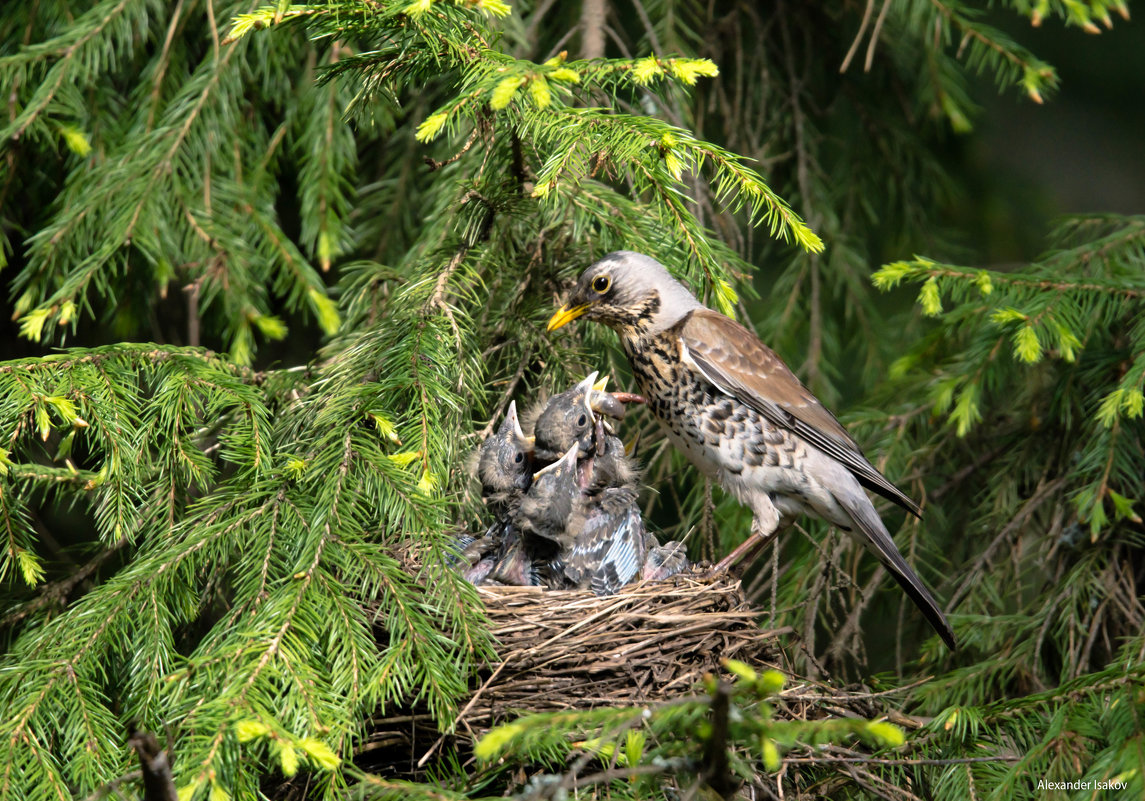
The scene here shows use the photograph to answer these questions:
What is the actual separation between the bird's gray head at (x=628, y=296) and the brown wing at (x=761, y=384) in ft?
0.27

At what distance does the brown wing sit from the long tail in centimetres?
8

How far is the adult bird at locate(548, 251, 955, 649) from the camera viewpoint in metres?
3.17

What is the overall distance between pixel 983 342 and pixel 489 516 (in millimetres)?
1730

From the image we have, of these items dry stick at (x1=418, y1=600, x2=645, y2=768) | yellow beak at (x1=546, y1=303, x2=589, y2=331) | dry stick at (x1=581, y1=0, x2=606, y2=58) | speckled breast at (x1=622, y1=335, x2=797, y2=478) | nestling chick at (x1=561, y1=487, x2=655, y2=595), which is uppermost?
dry stick at (x1=581, y1=0, x2=606, y2=58)

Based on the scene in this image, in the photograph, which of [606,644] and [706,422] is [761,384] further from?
[606,644]

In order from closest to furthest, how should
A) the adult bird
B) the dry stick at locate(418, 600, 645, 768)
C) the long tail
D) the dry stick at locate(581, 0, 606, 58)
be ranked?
1. the dry stick at locate(418, 600, 645, 768)
2. the long tail
3. the adult bird
4. the dry stick at locate(581, 0, 606, 58)

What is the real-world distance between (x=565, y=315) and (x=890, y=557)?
1256 mm

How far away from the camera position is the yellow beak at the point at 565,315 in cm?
308

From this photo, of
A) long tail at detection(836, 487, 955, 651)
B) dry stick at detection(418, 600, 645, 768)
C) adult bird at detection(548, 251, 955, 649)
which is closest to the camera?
dry stick at detection(418, 600, 645, 768)

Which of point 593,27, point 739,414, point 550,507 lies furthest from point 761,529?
point 593,27

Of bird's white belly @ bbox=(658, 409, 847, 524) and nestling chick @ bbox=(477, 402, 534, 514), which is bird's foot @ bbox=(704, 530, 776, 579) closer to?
bird's white belly @ bbox=(658, 409, 847, 524)

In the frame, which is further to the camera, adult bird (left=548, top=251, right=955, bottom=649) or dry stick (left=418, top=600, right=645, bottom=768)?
adult bird (left=548, top=251, right=955, bottom=649)

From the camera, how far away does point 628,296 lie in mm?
3178

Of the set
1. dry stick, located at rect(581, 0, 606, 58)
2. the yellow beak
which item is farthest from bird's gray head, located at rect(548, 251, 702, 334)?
dry stick, located at rect(581, 0, 606, 58)
